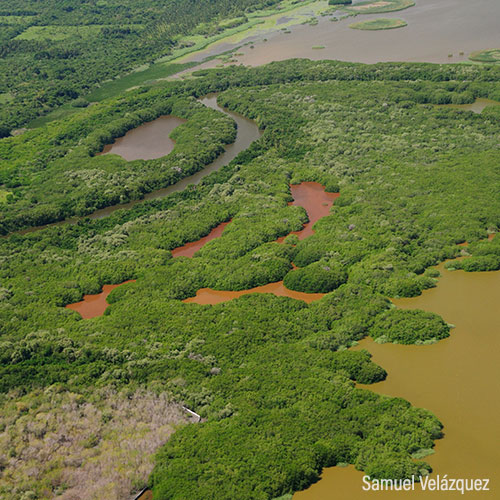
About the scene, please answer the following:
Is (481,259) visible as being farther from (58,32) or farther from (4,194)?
(58,32)

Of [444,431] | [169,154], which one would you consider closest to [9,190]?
[169,154]

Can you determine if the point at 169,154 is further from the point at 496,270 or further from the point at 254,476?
the point at 254,476

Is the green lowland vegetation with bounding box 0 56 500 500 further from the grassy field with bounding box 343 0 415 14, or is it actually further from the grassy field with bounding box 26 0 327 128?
the grassy field with bounding box 343 0 415 14

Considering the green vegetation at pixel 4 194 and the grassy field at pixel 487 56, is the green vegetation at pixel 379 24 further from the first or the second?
the green vegetation at pixel 4 194

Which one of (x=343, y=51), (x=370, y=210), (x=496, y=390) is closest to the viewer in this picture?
(x=496, y=390)

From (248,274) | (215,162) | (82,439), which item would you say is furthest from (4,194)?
(82,439)

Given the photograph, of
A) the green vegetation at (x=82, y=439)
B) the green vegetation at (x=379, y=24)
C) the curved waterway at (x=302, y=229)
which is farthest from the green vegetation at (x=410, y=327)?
the green vegetation at (x=379, y=24)
